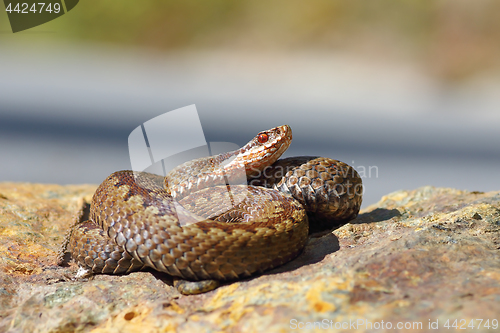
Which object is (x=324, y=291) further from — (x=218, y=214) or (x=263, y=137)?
(x=263, y=137)

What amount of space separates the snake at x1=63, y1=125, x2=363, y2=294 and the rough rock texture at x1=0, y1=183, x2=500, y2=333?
0.20 meters

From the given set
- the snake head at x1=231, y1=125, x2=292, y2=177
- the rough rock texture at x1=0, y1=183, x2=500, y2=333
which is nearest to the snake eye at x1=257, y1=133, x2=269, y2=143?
the snake head at x1=231, y1=125, x2=292, y2=177

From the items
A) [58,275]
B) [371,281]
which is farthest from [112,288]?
[371,281]

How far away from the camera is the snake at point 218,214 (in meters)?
3.35

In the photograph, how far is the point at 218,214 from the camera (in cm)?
464

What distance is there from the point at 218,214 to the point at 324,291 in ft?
7.00

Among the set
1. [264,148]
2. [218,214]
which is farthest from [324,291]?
[264,148]

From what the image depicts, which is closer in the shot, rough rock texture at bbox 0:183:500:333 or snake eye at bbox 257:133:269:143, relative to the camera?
rough rock texture at bbox 0:183:500:333

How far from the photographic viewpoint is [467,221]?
3973mm

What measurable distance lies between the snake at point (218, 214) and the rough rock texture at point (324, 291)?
197 mm

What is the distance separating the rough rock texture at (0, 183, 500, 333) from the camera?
244 centimetres

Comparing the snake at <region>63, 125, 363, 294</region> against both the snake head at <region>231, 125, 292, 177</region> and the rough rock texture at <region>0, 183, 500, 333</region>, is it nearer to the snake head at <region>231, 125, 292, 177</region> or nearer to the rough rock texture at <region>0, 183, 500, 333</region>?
the snake head at <region>231, 125, 292, 177</region>

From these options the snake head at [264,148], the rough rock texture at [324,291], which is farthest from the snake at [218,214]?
the rough rock texture at [324,291]

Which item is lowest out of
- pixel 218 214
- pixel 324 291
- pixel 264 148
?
pixel 324 291
